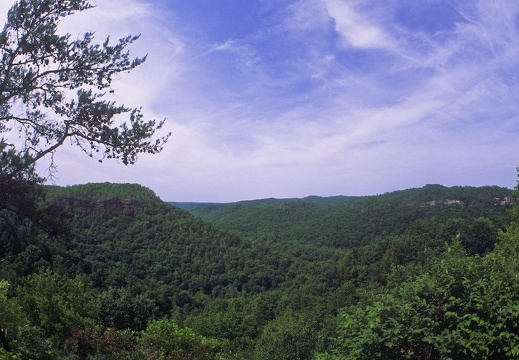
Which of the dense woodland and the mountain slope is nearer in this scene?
the dense woodland

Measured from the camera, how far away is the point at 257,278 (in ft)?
224

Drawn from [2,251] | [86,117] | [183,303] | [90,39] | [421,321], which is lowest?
[183,303]

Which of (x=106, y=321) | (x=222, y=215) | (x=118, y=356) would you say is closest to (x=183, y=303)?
(x=106, y=321)

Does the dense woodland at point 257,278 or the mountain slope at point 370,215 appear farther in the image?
the mountain slope at point 370,215

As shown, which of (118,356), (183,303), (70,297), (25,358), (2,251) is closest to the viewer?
(2,251)

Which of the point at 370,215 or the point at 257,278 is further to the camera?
the point at 370,215

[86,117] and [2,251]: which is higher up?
[86,117]

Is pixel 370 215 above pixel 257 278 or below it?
above

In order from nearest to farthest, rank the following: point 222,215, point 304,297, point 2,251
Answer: point 2,251
point 304,297
point 222,215

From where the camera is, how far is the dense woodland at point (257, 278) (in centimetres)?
454

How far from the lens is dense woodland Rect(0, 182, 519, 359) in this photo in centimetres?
454

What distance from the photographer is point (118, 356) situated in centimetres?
793

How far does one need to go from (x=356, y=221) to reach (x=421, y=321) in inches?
3340

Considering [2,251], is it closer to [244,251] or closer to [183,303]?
[183,303]
